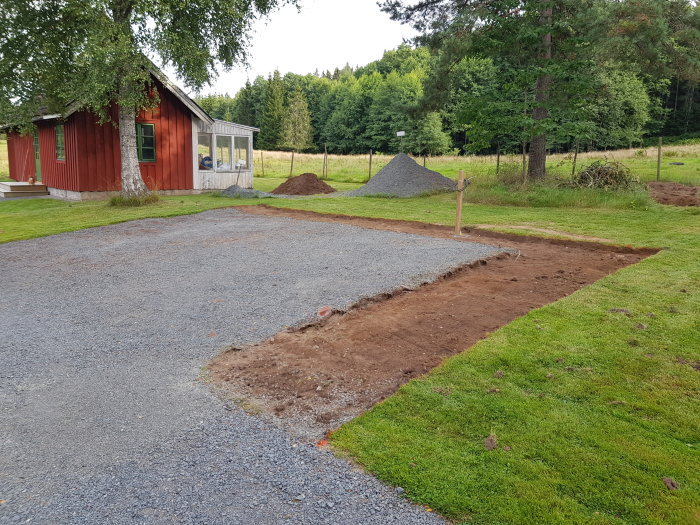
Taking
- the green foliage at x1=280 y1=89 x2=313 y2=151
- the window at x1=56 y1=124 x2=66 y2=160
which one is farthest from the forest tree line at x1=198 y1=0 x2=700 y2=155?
the window at x1=56 y1=124 x2=66 y2=160

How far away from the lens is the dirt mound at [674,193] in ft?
44.2

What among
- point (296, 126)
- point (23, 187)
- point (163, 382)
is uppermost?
point (296, 126)

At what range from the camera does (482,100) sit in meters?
15.6

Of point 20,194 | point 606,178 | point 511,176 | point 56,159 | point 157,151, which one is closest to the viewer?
point 606,178

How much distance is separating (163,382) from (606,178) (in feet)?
46.1

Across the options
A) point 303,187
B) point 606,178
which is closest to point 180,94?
point 303,187

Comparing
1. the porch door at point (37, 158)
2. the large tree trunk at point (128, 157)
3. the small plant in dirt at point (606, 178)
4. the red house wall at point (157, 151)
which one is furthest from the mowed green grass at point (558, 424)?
the porch door at point (37, 158)

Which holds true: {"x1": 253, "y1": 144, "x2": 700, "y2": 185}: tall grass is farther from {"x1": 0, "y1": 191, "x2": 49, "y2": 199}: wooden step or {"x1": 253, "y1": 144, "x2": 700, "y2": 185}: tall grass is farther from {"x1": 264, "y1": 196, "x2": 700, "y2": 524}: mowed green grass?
{"x1": 0, "y1": 191, "x2": 49, "y2": 199}: wooden step

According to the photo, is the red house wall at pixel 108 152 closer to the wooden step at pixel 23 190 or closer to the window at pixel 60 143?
the window at pixel 60 143

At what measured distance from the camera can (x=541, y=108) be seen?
15273mm

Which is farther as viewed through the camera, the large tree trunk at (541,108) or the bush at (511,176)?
the bush at (511,176)

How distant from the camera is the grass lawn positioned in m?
2.52

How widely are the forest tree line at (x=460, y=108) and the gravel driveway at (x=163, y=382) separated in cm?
836

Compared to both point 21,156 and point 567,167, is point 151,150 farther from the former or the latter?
point 567,167
